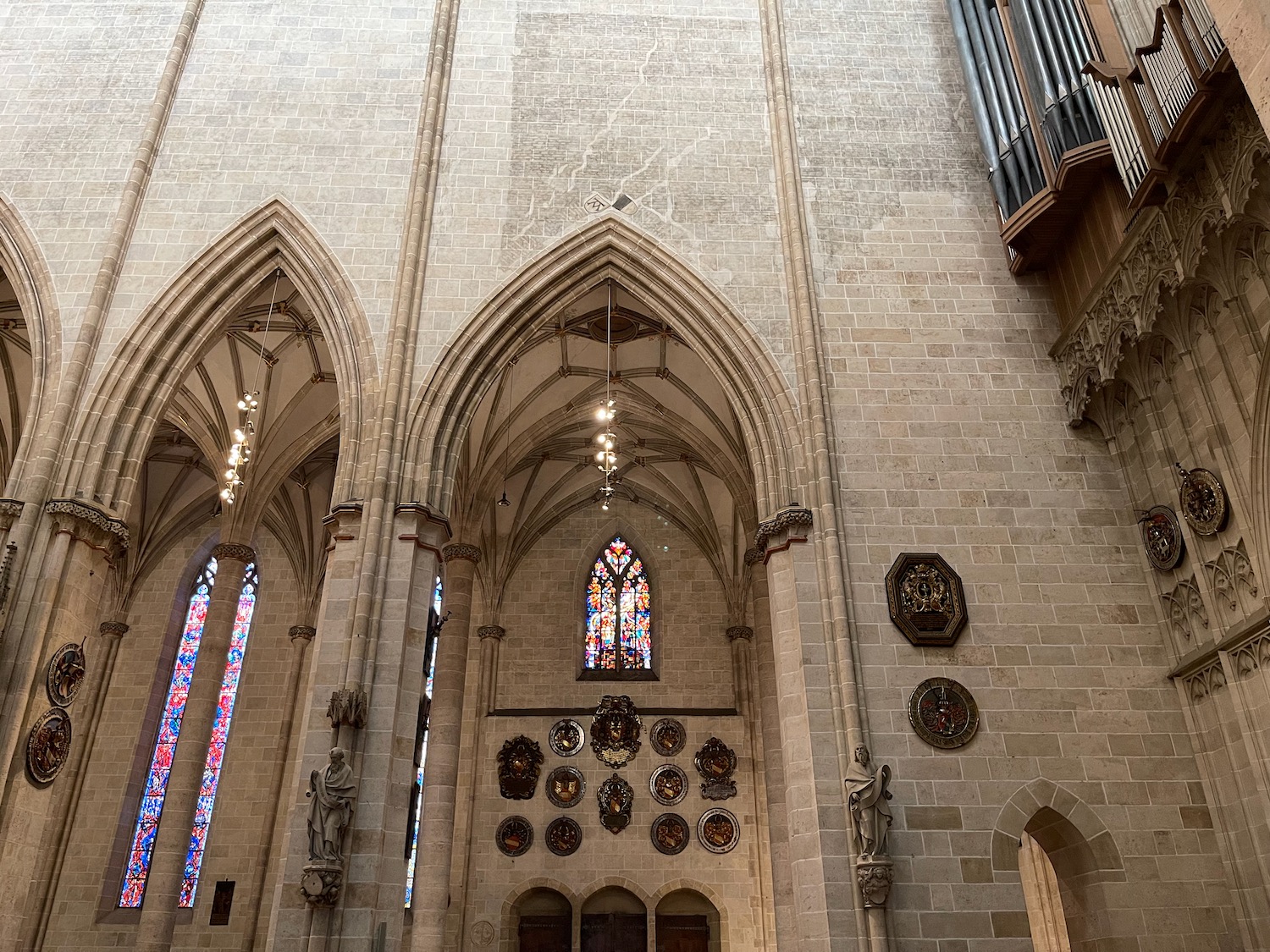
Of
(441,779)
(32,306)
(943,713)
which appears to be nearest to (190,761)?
(441,779)

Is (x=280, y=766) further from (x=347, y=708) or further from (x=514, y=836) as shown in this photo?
(x=347, y=708)

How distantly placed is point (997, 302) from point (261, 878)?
591 inches

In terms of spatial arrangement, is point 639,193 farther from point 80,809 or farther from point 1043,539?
point 80,809

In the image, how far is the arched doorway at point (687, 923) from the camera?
676 inches

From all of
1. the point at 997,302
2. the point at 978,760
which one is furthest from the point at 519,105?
the point at 978,760

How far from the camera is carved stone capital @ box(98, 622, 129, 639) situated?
59.4 ft

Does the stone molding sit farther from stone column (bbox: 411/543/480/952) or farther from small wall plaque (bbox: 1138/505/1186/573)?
stone column (bbox: 411/543/480/952)

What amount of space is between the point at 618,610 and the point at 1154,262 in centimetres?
1296

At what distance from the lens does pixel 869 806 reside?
8.88 m

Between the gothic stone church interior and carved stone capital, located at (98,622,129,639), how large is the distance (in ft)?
1.25

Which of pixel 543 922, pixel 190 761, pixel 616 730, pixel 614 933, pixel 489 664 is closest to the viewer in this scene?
pixel 190 761

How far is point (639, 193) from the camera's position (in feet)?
41.2

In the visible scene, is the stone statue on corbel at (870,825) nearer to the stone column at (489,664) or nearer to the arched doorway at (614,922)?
the arched doorway at (614,922)

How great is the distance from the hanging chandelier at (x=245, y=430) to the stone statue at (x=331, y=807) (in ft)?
9.37
